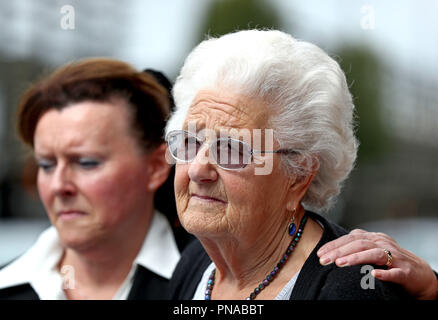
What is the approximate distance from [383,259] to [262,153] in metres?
0.53

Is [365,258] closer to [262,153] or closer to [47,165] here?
[262,153]

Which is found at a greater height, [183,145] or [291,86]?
[291,86]

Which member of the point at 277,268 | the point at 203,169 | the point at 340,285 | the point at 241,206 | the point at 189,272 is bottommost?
the point at 189,272

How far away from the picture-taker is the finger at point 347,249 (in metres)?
1.77

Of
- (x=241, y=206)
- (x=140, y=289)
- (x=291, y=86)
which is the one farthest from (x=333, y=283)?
(x=140, y=289)

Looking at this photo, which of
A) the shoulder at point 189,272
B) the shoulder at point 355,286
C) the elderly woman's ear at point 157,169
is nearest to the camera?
the shoulder at point 355,286

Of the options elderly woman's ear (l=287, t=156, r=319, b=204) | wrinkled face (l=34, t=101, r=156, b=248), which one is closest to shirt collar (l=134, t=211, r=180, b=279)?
wrinkled face (l=34, t=101, r=156, b=248)

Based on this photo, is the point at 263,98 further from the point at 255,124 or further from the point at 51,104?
the point at 51,104

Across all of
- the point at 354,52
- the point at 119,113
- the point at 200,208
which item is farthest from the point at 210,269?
the point at 354,52

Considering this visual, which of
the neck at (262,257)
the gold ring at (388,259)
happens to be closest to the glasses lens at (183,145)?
the neck at (262,257)

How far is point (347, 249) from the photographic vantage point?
5.82 feet

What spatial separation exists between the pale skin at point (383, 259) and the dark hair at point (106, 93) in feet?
4.52

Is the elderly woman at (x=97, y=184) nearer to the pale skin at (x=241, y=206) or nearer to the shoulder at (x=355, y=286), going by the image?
the pale skin at (x=241, y=206)
